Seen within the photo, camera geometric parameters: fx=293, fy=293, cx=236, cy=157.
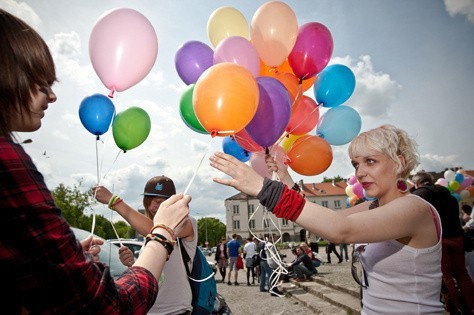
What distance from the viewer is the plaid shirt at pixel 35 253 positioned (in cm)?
73

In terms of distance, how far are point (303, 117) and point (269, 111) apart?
1.08 meters

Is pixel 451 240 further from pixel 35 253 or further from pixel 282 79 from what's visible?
pixel 35 253

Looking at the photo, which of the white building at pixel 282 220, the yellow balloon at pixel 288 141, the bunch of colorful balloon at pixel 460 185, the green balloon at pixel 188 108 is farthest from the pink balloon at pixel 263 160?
the white building at pixel 282 220

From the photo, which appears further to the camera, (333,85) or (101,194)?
(333,85)

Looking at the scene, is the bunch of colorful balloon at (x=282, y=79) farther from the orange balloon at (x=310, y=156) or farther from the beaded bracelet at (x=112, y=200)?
the beaded bracelet at (x=112, y=200)

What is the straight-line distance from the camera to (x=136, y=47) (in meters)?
2.64

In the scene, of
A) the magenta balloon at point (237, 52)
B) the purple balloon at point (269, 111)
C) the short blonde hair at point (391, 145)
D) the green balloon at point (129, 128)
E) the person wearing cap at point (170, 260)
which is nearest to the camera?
the short blonde hair at point (391, 145)

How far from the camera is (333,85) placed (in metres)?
3.51

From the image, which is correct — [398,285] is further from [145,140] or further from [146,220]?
[145,140]

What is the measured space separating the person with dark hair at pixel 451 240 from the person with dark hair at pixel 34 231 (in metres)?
4.23

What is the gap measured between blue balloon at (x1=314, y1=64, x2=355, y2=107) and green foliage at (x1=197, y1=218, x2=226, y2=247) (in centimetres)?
7312

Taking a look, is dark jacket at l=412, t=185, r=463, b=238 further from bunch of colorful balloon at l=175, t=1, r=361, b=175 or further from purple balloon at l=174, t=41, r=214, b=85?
purple balloon at l=174, t=41, r=214, b=85

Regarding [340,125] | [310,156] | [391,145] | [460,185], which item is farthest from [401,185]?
[460,185]

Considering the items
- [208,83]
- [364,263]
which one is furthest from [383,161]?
[208,83]
